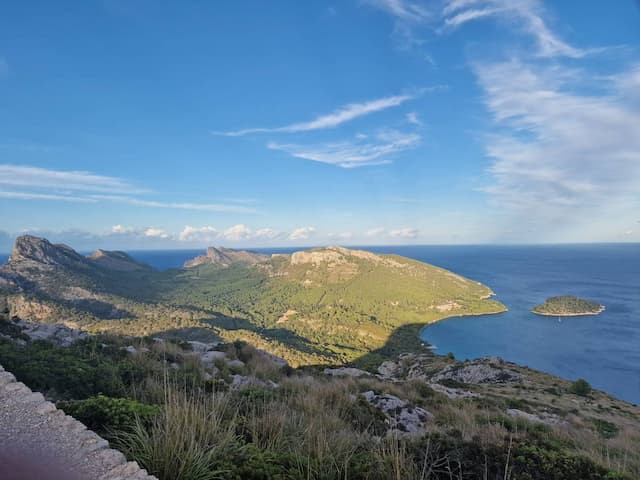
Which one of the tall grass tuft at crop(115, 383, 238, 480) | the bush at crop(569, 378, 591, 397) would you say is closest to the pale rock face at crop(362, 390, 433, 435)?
the tall grass tuft at crop(115, 383, 238, 480)

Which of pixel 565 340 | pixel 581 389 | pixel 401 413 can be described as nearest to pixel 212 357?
pixel 401 413

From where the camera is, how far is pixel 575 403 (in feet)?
67.4

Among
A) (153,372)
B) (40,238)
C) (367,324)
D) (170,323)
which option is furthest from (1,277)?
(153,372)

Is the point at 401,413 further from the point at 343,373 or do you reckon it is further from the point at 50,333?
the point at 50,333

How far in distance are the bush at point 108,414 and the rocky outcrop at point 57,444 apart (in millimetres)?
260

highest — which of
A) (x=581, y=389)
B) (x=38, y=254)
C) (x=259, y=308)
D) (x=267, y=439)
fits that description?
(x=267, y=439)

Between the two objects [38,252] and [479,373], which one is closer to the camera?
[479,373]

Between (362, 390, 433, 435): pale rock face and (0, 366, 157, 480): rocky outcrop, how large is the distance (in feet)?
Answer: 18.9

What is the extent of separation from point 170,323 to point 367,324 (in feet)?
271

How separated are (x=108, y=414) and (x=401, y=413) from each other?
671 cm

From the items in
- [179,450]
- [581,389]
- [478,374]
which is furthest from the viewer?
[478,374]

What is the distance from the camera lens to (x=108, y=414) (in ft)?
10.8

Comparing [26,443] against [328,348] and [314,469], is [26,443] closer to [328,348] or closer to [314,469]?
[314,469]

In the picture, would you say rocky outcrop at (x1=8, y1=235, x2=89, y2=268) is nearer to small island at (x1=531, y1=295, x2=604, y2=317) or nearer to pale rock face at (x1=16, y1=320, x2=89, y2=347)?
pale rock face at (x1=16, y1=320, x2=89, y2=347)
